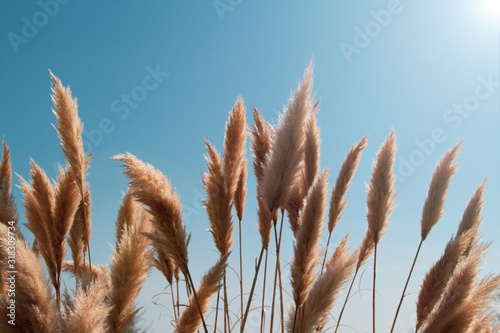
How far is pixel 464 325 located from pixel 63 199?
7.85 ft

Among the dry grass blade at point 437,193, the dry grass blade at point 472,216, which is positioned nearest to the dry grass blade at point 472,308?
the dry grass blade at point 437,193

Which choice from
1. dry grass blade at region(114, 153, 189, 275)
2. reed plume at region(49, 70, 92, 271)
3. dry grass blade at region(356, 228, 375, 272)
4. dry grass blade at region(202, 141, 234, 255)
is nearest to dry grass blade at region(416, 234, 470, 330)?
dry grass blade at region(356, 228, 375, 272)

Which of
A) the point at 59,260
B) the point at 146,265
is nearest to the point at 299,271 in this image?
the point at 146,265

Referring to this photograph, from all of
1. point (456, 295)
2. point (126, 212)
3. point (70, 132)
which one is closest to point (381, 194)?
point (456, 295)


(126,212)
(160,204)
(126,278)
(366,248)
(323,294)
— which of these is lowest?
(323,294)

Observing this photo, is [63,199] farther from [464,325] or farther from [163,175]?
[464,325]

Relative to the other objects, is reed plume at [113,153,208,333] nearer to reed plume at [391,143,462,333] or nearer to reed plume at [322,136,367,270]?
reed plume at [322,136,367,270]

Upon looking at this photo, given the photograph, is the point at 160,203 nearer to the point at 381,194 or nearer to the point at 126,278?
the point at 126,278

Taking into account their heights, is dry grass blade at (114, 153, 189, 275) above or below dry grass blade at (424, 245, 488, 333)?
above

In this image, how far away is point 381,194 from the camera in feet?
8.38

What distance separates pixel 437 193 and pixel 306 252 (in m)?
1.31

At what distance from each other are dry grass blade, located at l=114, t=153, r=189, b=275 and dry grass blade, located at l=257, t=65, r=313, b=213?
48 centimetres

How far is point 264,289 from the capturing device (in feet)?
9.59

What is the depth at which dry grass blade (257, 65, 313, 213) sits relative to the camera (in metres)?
1.99
